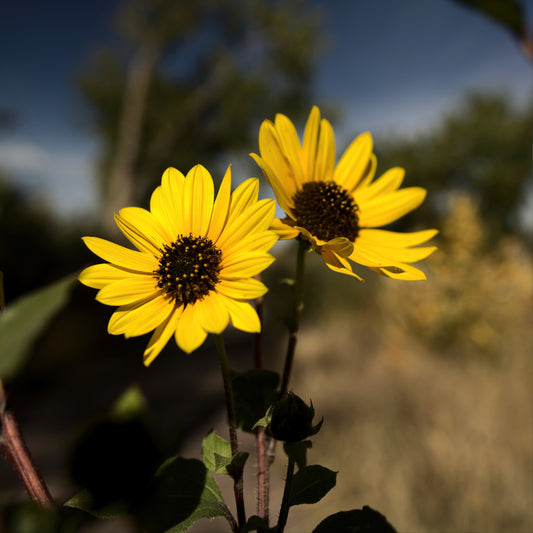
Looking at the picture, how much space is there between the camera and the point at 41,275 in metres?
5.09

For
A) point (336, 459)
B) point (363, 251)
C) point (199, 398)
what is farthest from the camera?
point (199, 398)

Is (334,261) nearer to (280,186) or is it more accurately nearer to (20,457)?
(280,186)

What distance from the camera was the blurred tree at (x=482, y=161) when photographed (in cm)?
930

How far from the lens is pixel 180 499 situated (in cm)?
33

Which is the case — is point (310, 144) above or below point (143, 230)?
above

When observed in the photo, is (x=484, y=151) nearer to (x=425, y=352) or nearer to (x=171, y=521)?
(x=425, y=352)

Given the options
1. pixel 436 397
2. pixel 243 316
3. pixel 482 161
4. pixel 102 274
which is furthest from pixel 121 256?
pixel 482 161

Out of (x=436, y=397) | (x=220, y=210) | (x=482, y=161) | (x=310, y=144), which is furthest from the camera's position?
(x=482, y=161)

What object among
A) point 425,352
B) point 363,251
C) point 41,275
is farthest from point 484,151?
point 363,251

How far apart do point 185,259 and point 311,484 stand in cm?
22

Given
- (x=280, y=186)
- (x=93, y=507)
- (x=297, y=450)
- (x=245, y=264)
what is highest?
(x=280, y=186)

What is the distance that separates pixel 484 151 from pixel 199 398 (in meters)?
8.85

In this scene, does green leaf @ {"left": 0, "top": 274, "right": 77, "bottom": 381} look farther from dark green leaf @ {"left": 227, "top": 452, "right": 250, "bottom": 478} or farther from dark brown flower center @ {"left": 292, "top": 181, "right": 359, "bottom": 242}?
dark brown flower center @ {"left": 292, "top": 181, "right": 359, "bottom": 242}

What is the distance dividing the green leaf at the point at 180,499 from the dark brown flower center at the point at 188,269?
0.45 feet
